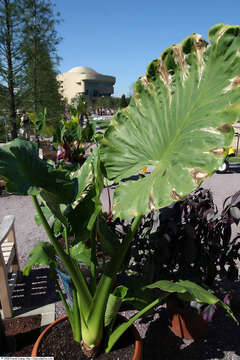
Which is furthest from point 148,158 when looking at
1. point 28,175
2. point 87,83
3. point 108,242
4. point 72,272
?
point 87,83

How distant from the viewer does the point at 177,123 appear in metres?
1.30

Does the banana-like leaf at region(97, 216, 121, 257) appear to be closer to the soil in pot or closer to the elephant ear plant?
the elephant ear plant

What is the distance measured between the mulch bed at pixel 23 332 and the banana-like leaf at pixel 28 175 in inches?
58.6

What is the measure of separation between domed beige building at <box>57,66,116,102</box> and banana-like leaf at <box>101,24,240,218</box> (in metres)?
77.7

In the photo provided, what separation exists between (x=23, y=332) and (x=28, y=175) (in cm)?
173

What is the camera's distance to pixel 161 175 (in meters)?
1.13

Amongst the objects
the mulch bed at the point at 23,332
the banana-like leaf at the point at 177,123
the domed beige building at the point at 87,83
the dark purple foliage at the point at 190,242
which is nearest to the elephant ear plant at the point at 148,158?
the banana-like leaf at the point at 177,123

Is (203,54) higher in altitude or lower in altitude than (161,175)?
higher

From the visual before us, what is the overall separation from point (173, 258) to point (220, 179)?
6.53m

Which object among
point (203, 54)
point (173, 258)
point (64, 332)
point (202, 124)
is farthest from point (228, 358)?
point (203, 54)

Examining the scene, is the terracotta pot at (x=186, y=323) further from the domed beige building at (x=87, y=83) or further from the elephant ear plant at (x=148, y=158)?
the domed beige building at (x=87, y=83)

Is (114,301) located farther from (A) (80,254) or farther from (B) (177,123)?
(B) (177,123)

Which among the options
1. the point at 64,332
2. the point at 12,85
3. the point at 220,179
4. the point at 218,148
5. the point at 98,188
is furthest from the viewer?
the point at 12,85

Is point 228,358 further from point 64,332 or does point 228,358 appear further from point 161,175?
point 161,175
